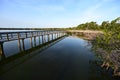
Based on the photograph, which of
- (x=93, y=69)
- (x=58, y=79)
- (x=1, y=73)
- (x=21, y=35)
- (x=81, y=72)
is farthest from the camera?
(x=21, y=35)

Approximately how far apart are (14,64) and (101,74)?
27.4 ft

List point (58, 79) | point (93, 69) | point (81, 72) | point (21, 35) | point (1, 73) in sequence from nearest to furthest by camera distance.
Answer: point (58, 79) → point (1, 73) → point (81, 72) → point (93, 69) → point (21, 35)

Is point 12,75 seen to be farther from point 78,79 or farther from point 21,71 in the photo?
point 78,79

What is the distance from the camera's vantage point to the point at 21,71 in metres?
10.2

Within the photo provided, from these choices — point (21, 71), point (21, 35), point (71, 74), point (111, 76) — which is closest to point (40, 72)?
point (21, 71)

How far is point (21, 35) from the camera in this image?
18844 millimetres

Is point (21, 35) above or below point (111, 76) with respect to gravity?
above

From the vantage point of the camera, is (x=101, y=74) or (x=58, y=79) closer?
(x=58, y=79)

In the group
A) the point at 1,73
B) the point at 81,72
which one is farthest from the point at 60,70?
the point at 1,73

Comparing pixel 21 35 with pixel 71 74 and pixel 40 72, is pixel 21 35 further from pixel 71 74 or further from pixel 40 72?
pixel 71 74

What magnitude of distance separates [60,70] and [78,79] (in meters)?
2.16

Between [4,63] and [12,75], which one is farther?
[4,63]

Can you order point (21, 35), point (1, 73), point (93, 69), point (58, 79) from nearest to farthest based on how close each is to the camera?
point (58, 79) → point (1, 73) → point (93, 69) → point (21, 35)

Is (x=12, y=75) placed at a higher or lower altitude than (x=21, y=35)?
lower
